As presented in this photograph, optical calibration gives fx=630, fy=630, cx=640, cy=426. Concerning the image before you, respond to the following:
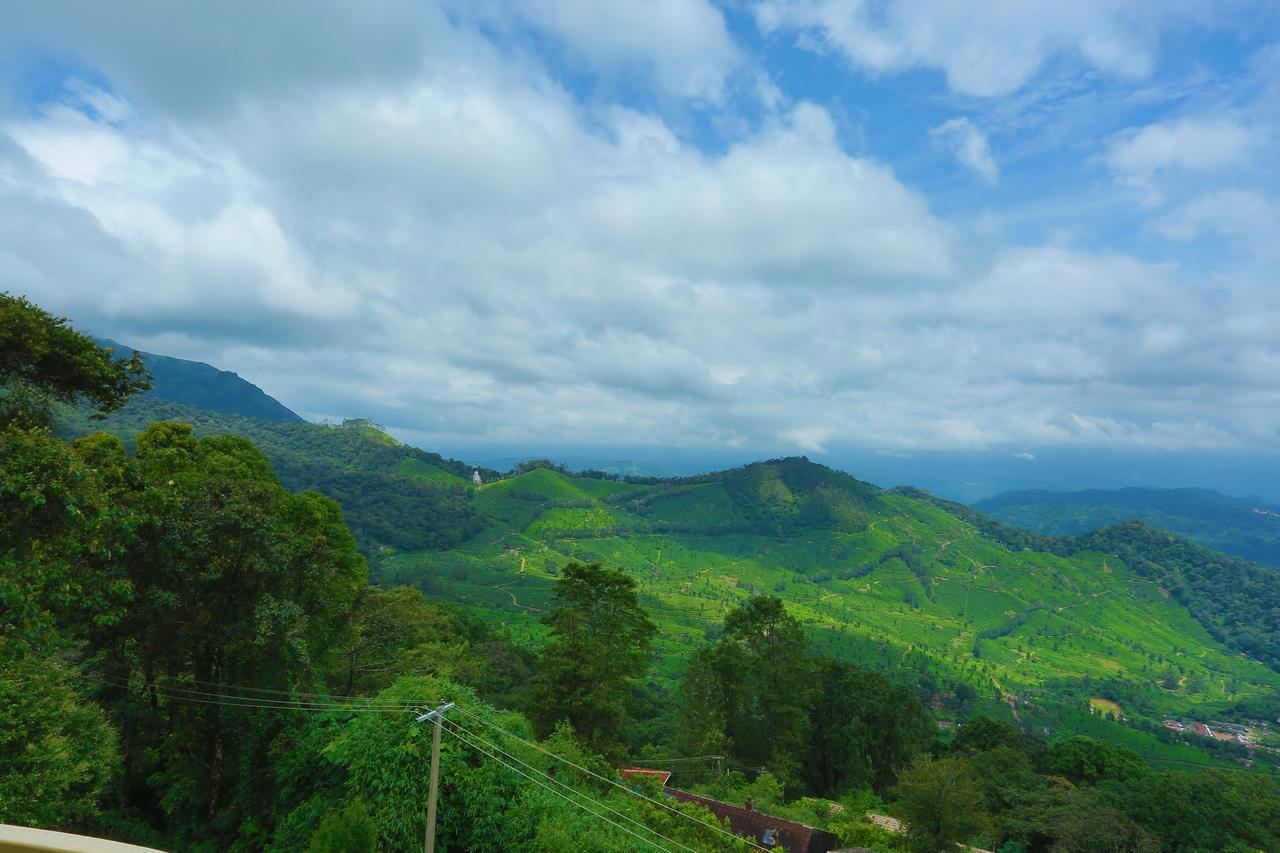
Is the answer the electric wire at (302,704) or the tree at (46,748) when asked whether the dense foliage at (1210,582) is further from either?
the tree at (46,748)

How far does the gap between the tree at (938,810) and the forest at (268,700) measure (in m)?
0.08

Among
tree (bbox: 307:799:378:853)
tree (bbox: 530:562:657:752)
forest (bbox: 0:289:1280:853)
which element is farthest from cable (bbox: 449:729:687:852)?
tree (bbox: 530:562:657:752)

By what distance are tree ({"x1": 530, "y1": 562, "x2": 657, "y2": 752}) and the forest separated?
0.09 meters

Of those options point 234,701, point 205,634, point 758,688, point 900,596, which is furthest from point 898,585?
point 205,634

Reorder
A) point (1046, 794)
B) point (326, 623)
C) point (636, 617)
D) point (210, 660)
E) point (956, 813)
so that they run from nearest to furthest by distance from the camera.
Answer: point (210, 660) → point (326, 623) → point (956, 813) → point (636, 617) → point (1046, 794)

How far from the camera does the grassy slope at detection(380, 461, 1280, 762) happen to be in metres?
110

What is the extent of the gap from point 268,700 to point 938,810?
79.0 feet

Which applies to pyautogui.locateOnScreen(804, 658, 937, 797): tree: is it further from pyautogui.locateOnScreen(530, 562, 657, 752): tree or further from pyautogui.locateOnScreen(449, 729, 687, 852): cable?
pyautogui.locateOnScreen(449, 729, 687, 852): cable

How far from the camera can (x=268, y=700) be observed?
1686 centimetres

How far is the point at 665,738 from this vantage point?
4762 cm

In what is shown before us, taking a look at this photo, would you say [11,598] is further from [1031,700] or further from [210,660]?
[1031,700]

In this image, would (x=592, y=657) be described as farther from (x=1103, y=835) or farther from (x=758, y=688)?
(x=1103, y=835)

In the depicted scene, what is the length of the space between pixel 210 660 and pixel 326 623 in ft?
11.3

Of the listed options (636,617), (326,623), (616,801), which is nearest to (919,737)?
(636,617)
